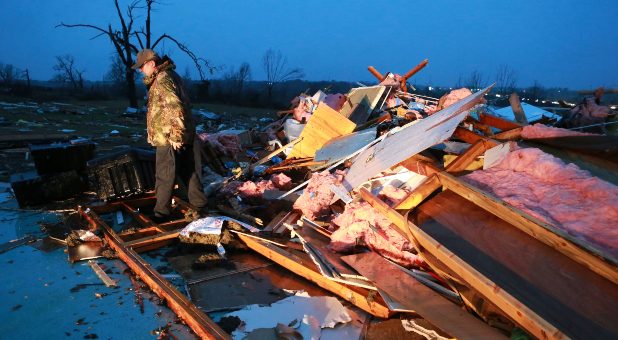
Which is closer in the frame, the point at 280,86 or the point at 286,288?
the point at 286,288

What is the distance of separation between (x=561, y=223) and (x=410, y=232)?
878 mm

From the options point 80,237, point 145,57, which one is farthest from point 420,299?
point 145,57

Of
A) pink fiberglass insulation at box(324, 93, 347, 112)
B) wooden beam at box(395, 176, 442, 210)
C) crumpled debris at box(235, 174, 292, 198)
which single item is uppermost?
pink fiberglass insulation at box(324, 93, 347, 112)

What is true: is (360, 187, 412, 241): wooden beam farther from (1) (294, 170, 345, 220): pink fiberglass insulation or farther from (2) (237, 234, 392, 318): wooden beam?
(1) (294, 170, 345, 220): pink fiberglass insulation

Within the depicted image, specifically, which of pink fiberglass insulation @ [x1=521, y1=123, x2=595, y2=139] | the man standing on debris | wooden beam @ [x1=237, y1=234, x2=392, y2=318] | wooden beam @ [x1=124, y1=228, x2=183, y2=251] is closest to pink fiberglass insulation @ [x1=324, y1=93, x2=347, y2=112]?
the man standing on debris

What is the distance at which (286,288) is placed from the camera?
3.15 metres

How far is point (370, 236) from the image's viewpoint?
324 cm

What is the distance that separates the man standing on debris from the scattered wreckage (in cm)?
41

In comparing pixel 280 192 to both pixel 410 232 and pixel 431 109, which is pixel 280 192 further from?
pixel 431 109

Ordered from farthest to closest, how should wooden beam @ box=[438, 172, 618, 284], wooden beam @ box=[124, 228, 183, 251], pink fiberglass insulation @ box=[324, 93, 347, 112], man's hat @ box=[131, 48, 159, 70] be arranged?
pink fiberglass insulation @ box=[324, 93, 347, 112] < man's hat @ box=[131, 48, 159, 70] < wooden beam @ box=[124, 228, 183, 251] < wooden beam @ box=[438, 172, 618, 284]

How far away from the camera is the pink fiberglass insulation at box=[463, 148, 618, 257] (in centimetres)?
220

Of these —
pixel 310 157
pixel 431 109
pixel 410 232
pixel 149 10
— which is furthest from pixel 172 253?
pixel 149 10

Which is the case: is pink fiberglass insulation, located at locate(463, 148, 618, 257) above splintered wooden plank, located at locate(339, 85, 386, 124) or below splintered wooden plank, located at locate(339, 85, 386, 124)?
below

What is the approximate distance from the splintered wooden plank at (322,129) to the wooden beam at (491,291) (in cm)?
357
